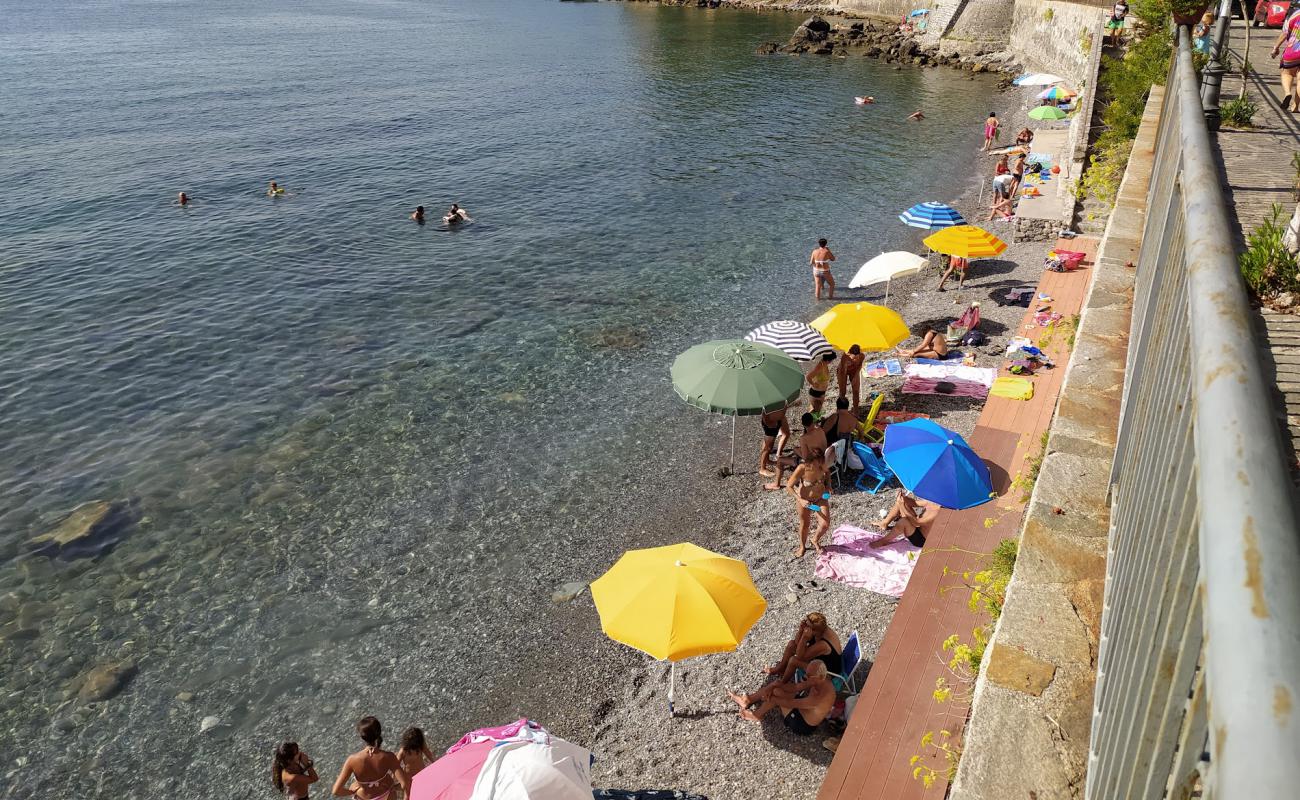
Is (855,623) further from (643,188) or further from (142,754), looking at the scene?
(643,188)

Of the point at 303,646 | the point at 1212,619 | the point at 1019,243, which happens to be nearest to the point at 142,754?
the point at 303,646

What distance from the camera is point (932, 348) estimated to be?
18.7 meters

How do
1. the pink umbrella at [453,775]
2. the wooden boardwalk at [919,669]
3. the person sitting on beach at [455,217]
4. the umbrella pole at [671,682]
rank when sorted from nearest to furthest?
the wooden boardwalk at [919,669] → the pink umbrella at [453,775] → the umbrella pole at [671,682] → the person sitting on beach at [455,217]

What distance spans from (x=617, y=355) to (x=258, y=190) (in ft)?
75.0

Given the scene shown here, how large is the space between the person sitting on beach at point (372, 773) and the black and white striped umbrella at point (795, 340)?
991cm

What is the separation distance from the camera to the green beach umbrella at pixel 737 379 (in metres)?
14.5

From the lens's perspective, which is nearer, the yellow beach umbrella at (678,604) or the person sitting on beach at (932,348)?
the yellow beach umbrella at (678,604)

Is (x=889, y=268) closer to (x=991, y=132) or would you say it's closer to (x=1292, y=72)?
(x=1292, y=72)

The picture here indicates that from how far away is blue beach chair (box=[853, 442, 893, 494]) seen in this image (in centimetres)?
1473

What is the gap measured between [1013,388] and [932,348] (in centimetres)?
511

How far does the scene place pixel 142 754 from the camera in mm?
10898

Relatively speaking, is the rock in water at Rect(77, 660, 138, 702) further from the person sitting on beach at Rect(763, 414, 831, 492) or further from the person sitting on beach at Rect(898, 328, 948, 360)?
the person sitting on beach at Rect(898, 328, 948, 360)

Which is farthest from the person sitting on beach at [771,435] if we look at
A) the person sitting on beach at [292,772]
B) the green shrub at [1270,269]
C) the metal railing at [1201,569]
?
the metal railing at [1201,569]

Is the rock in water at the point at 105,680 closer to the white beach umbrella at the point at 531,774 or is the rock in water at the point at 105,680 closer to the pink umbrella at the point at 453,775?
the pink umbrella at the point at 453,775
